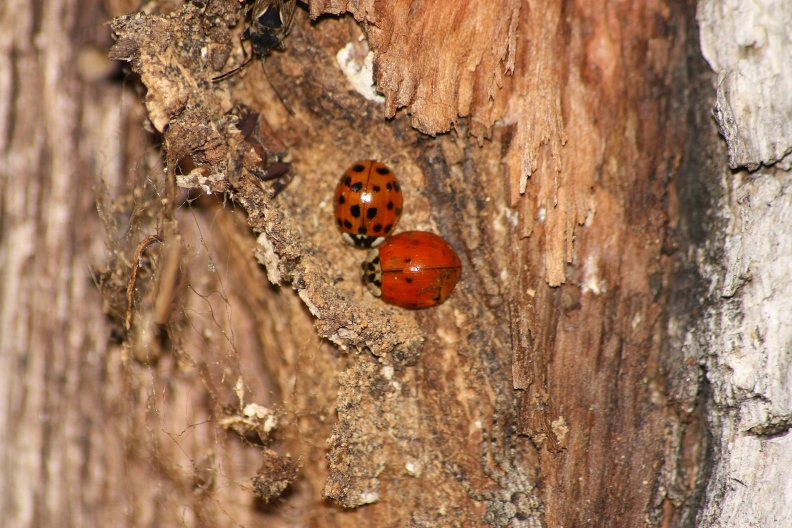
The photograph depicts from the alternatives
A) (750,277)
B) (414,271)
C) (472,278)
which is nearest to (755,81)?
(750,277)

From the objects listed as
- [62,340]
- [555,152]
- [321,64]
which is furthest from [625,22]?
[62,340]

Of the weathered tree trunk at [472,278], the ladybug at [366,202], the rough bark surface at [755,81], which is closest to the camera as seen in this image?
the rough bark surface at [755,81]

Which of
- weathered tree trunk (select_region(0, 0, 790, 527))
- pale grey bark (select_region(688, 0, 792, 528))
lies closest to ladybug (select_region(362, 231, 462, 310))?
weathered tree trunk (select_region(0, 0, 790, 527))

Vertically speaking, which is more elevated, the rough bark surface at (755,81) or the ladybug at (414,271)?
the rough bark surface at (755,81)

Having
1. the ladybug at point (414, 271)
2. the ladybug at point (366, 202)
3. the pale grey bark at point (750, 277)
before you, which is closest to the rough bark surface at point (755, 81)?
the pale grey bark at point (750, 277)

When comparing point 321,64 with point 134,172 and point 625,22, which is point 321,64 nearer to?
point 134,172

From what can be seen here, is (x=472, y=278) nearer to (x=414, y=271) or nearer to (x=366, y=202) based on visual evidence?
(x=414, y=271)

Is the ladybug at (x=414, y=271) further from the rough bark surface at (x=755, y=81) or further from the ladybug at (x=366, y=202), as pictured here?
the rough bark surface at (x=755, y=81)
